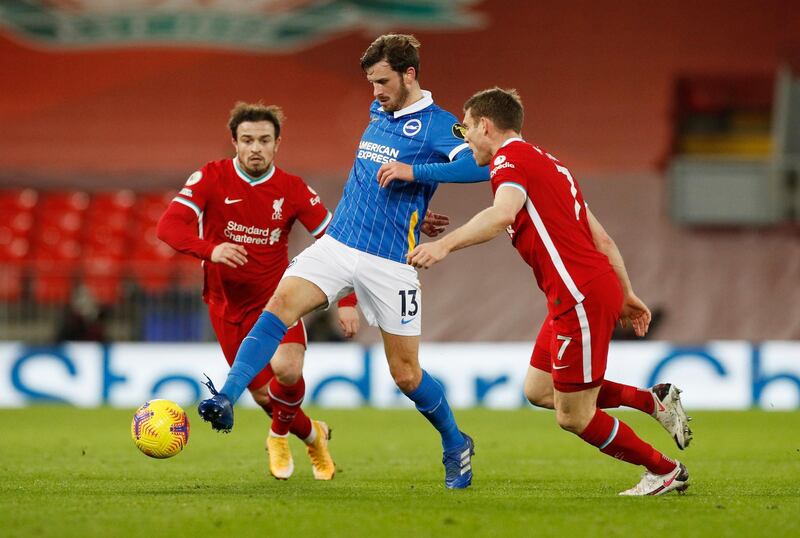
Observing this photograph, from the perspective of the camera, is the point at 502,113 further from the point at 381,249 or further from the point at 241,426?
the point at 241,426

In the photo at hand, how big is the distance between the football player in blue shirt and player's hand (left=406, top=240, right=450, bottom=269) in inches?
45.6

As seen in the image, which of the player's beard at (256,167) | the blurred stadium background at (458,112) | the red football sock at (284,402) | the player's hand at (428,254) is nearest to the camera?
the player's hand at (428,254)

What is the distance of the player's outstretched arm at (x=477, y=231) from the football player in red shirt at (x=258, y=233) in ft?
6.76

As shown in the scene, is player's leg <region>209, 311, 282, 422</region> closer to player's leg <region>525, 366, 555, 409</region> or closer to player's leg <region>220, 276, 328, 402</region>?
player's leg <region>220, 276, 328, 402</region>

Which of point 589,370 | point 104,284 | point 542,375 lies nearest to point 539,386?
point 542,375

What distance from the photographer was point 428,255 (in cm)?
561

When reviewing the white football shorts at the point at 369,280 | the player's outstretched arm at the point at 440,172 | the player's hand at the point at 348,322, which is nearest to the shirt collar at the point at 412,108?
the player's outstretched arm at the point at 440,172

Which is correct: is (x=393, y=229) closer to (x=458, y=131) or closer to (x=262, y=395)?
(x=458, y=131)

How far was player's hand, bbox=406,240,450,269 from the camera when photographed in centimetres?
560

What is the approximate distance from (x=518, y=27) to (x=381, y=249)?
1131cm

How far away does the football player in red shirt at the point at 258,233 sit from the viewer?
25.0 ft

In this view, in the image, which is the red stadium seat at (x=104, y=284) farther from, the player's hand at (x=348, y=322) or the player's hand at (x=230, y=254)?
the player's hand at (x=230, y=254)

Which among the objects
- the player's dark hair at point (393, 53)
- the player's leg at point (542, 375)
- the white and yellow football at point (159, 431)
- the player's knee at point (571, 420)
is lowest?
the white and yellow football at point (159, 431)

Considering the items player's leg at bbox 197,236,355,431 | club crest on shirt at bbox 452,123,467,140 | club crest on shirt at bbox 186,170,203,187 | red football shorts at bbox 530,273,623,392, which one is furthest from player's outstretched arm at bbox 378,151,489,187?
club crest on shirt at bbox 186,170,203,187
